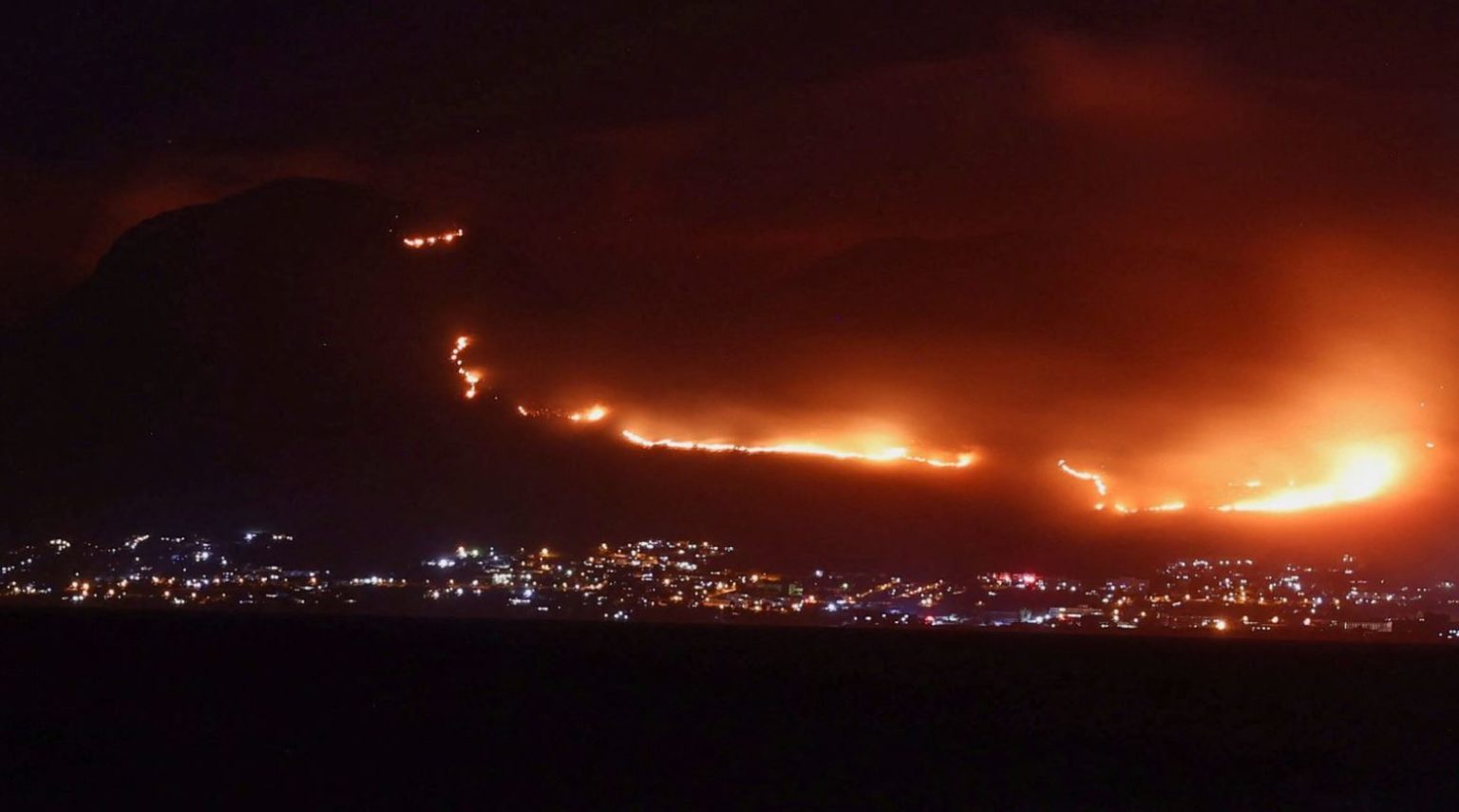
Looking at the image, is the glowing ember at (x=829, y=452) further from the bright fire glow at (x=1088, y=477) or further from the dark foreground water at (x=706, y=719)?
the dark foreground water at (x=706, y=719)

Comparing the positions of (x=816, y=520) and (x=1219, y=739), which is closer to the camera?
(x=1219, y=739)

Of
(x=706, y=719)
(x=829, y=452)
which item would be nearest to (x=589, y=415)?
(x=829, y=452)

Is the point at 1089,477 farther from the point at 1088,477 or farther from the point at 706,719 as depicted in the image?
the point at 706,719

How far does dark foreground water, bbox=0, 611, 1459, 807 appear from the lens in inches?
432

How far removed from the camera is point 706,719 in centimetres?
1236

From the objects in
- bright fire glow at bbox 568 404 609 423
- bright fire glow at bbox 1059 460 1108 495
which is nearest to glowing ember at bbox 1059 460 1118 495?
bright fire glow at bbox 1059 460 1108 495

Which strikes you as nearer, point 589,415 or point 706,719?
point 706,719

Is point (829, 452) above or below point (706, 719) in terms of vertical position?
above

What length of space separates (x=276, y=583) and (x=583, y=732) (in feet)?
45.8

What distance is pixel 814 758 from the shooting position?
37.7ft

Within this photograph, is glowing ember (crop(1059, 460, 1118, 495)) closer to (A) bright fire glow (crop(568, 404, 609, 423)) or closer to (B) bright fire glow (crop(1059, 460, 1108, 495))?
(B) bright fire glow (crop(1059, 460, 1108, 495))

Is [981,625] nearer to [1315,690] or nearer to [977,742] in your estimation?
[1315,690]

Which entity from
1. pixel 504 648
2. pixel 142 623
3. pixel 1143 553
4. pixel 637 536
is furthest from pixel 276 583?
pixel 1143 553

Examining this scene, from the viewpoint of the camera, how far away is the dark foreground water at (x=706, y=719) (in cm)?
1098
